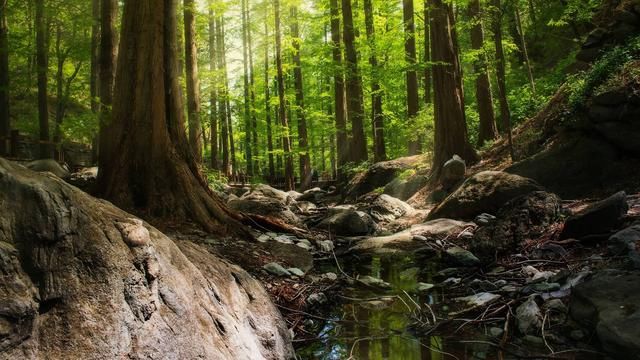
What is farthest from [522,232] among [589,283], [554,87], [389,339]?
[554,87]

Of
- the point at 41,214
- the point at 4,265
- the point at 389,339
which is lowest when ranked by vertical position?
the point at 389,339

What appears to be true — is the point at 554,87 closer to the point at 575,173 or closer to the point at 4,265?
the point at 575,173

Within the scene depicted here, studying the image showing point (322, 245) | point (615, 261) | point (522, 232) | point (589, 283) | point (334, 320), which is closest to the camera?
point (589, 283)

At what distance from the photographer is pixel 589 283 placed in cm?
409

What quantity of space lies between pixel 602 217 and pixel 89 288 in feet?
18.2

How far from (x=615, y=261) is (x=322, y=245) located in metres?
4.52

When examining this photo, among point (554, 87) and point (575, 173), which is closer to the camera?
point (575, 173)

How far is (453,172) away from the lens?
469 inches

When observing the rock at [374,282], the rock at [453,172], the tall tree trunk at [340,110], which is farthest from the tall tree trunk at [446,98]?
the rock at [374,282]

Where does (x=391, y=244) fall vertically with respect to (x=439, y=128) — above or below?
below

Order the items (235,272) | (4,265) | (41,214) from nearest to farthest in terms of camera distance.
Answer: (4,265) < (41,214) < (235,272)

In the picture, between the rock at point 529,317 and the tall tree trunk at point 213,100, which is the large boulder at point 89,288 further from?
Answer: the tall tree trunk at point 213,100

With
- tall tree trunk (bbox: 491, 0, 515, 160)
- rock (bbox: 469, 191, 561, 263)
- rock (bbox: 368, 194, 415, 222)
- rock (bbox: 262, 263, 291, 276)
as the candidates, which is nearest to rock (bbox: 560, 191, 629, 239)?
rock (bbox: 469, 191, 561, 263)

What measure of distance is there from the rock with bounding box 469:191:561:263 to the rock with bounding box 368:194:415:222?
414cm
